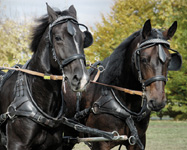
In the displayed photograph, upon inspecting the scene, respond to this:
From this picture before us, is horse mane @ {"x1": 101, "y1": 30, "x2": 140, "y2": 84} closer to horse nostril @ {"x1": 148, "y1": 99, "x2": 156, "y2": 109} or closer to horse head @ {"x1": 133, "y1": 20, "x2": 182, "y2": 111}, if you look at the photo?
horse head @ {"x1": 133, "y1": 20, "x2": 182, "y2": 111}

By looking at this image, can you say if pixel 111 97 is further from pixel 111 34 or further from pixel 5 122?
pixel 111 34

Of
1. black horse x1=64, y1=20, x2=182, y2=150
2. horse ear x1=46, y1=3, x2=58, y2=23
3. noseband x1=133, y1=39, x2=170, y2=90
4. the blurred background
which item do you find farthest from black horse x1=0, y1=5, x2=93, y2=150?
the blurred background

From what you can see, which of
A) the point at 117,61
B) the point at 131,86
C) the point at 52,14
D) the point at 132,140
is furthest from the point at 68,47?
the point at 132,140

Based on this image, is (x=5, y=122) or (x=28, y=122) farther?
(x=5, y=122)

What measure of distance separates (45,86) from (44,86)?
0.01 meters

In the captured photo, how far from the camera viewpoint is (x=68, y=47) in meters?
3.40

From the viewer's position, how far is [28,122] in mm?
3621

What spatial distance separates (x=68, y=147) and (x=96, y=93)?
105cm

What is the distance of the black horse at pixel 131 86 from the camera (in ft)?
13.2

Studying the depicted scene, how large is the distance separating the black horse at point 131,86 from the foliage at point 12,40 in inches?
593

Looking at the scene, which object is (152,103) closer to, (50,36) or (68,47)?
(68,47)

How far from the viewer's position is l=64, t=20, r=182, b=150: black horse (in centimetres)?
402

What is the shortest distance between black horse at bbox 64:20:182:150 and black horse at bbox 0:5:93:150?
85cm

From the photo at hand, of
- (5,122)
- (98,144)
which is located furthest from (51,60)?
(98,144)
